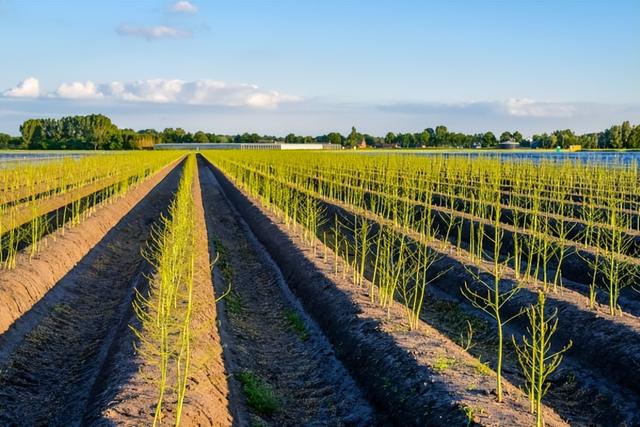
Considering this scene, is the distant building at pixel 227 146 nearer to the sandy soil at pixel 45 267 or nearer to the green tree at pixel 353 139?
the green tree at pixel 353 139

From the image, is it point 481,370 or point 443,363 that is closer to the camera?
point 443,363

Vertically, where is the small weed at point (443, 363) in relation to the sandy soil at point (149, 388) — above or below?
above

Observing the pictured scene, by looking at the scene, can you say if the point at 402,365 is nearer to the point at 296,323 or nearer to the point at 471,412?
the point at 471,412

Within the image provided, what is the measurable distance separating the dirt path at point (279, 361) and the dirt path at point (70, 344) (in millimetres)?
1404

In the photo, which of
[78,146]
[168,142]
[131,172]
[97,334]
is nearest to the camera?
[97,334]

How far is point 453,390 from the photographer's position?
528 centimetres

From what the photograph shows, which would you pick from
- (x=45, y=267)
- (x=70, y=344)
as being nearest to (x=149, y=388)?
(x=70, y=344)

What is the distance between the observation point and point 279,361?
7.64 m

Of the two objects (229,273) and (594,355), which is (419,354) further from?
(229,273)

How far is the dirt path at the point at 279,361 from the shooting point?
6039 mm

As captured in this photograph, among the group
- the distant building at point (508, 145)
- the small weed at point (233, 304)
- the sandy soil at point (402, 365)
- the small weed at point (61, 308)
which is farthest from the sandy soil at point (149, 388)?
the distant building at point (508, 145)

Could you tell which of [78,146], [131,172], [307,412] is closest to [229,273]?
[307,412]

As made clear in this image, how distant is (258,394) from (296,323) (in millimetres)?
2632

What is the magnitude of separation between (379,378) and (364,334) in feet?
3.24
